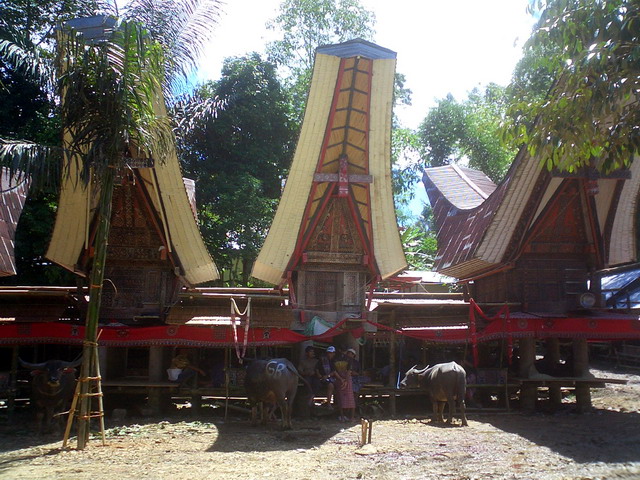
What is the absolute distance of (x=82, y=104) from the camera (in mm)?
9922

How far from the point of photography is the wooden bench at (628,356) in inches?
821

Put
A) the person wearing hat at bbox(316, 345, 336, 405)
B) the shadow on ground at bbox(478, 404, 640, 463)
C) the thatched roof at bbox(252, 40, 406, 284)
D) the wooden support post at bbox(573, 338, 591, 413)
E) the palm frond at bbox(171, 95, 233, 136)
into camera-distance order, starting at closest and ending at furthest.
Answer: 1. the shadow on ground at bbox(478, 404, 640, 463)
2. the thatched roof at bbox(252, 40, 406, 284)
3. the person wearing hat at bbox(316, 345, 336, 405)
4. the wooden support post at bbox(573, 338, 591, 413)
5. the palm frond at bbox(171, 95, 233, 136)

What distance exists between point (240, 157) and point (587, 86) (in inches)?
604

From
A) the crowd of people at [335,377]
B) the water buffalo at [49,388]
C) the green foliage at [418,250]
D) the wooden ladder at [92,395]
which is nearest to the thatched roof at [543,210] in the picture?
the crowd of people at [335,377]

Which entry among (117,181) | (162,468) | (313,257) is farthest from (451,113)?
(162,468)

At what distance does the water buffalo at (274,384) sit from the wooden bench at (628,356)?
14473mm

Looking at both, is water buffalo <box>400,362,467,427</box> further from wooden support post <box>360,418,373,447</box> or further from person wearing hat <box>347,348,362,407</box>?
wooden support post <box>360,418,373,447</box>

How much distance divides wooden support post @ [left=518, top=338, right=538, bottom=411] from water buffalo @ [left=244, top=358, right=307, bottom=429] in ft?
18.9

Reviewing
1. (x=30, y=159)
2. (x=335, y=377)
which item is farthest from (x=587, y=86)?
(x=30, y=159)

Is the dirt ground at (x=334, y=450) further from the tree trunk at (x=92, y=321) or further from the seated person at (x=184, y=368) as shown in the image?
the seated person at (x=184, y=368)

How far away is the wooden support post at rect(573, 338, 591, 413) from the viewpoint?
13945 millimetres

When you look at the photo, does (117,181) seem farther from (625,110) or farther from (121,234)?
(625,110)

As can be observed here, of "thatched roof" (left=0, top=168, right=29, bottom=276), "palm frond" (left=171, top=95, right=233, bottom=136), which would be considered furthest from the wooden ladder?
"palm frond" (left=171, top=95, right=233, bottom=136)

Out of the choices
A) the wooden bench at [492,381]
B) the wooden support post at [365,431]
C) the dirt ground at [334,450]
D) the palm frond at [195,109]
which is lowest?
the dirt ground at [334,450]
